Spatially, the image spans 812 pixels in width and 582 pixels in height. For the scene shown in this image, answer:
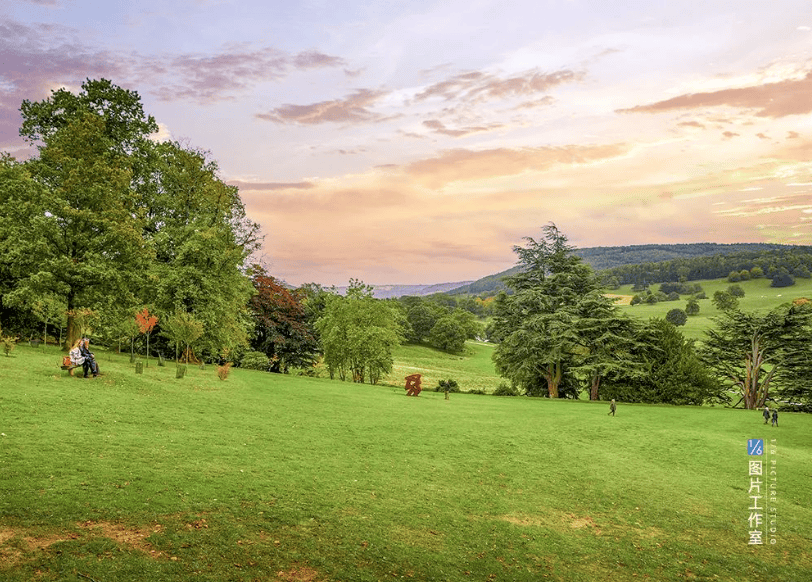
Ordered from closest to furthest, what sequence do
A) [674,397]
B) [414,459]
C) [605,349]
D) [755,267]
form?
[414,459], [674,397], [605,349], [755,267]

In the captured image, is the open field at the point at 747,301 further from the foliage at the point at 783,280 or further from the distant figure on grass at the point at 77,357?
→ the distant figure on grass at the point at 77,357

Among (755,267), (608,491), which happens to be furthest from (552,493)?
(755,267)

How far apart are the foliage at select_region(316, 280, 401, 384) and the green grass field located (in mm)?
24136

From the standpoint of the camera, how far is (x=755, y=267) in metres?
196

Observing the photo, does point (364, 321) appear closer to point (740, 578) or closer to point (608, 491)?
point (608, 491)

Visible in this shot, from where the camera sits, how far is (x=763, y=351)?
1796 inches

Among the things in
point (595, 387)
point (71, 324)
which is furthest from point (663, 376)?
point (71, 324)

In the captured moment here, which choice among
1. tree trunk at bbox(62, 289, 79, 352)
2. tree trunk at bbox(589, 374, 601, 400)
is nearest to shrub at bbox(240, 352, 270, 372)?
tree trunk at bbox(62, 289, 79, 352)

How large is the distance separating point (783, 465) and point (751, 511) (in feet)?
25.3

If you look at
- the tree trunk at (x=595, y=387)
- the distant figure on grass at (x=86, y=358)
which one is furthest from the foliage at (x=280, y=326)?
the tree trunk at (x=595, y=387)

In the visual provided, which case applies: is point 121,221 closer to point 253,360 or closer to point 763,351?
point 253,360

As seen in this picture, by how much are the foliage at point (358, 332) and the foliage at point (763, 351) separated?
31651mm

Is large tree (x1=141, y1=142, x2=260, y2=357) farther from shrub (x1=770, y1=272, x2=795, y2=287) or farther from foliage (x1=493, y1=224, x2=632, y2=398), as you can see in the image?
shrub (x1=770, y1=272, x2=795, y2=287)

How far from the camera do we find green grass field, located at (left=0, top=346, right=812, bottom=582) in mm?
9102
